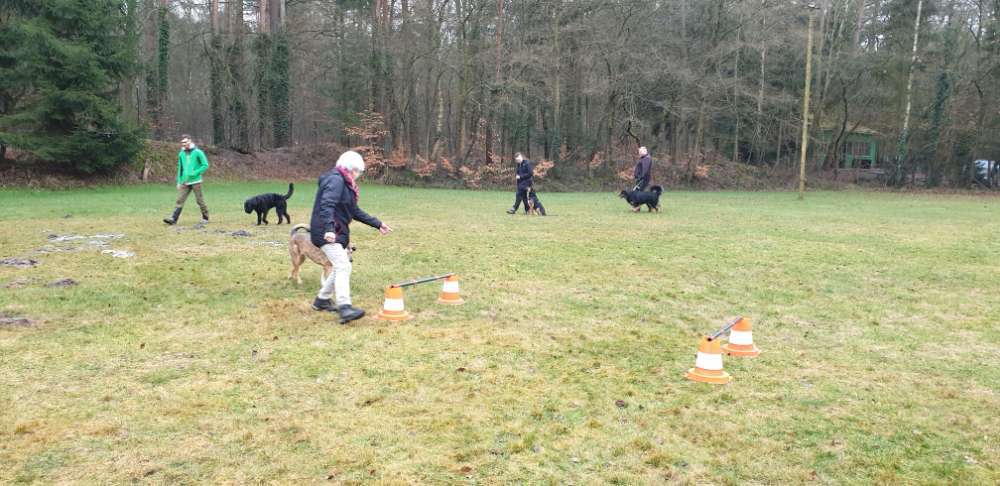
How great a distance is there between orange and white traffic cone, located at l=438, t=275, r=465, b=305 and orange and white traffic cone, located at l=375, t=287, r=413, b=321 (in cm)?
68

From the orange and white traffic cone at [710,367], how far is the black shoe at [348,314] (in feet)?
10.5

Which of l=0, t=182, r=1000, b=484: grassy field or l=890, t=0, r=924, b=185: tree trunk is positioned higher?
l=890, t=0, r=924, b=185: tree trunk

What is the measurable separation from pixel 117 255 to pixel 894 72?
39.2 meters

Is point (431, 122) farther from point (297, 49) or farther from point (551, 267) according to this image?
point (551, 267)

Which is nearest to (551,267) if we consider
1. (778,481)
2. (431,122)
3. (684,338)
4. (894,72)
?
(684,338)

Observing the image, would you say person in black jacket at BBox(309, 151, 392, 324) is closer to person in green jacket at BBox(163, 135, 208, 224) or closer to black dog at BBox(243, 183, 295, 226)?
black dog at BBox(243, 183, 295, 226)

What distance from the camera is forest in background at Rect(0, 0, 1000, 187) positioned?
32.5 metres

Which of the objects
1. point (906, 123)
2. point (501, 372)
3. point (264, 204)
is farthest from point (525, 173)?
point (906, 123)

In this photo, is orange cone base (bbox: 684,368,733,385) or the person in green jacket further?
the person in green jacket

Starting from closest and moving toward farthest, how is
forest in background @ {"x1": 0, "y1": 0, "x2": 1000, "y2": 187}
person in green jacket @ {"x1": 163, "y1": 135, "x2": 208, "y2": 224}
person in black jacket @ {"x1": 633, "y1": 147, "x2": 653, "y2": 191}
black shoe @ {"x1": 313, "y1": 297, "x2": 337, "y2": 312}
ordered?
black shoe @ {"x1": 313, "y1": 297, "x2": 337, "y2": 312}
person in green jacket @ {"x1": 163, "y1": 135, "x2": 208, "y2": 224}
person in black jacket @ {"x1": 633, "y1": 147, "x2": 653, "y2": 191}
forest in background @ {"x1": 0, "y1": 0, "x2": 1000, "y2": 187}

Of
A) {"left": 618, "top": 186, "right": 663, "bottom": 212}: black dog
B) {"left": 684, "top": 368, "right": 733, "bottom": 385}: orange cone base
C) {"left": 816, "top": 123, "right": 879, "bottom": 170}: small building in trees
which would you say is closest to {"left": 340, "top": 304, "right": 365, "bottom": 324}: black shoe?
{"left": 684, "top": 368, "right": 733, "bottom": 385}: orange cone base

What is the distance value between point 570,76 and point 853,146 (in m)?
25.3

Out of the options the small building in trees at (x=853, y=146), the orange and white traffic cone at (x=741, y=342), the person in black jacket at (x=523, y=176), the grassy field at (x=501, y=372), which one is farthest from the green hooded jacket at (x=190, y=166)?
the small building in trees at (x=853, y=146)

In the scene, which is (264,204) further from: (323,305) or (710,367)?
(710,367)
